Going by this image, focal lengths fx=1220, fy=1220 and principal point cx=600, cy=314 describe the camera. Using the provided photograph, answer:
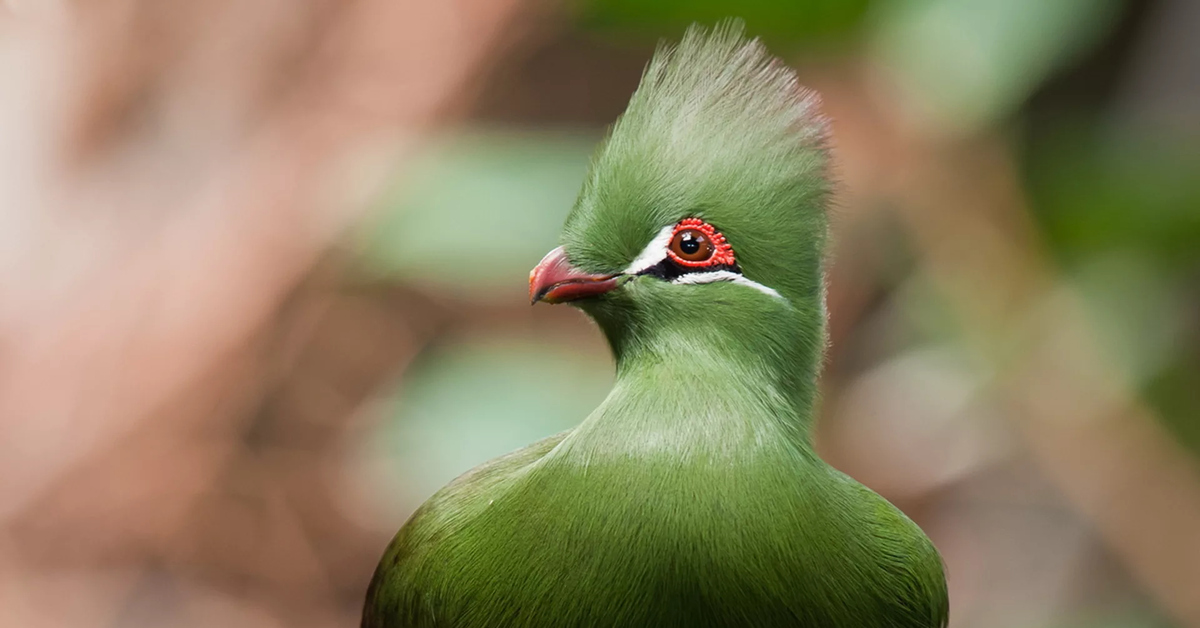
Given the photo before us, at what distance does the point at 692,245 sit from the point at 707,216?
0.04 metres

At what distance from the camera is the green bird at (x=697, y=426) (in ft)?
4.43

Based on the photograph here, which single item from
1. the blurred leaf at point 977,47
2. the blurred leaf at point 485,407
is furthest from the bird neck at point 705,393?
the blurred leaf at point 977,47

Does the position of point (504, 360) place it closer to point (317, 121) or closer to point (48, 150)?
point (317, 121)

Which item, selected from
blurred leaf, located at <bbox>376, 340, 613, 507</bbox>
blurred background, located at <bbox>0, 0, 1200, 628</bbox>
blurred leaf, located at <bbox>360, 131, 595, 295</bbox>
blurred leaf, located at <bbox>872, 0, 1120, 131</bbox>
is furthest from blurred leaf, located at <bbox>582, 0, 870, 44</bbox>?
blurred leaf, located at <bbox>376, 340, 613, 507</bbox>

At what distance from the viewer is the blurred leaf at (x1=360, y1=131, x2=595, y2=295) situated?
2914mm

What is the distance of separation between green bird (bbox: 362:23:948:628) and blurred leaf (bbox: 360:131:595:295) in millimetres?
1353

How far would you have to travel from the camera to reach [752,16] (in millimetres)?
2689

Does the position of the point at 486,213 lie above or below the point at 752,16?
below

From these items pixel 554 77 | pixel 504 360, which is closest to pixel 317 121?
pixel 504 360

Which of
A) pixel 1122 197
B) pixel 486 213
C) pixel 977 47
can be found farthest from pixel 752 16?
pixel 1122 197

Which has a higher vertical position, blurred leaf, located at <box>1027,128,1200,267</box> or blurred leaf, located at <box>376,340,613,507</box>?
blurred leaf, located at <box>1027,128,1200,267</box>

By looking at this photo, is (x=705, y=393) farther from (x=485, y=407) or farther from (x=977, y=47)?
A: (x=977, y=47)

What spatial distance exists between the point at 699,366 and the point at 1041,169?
2.03m

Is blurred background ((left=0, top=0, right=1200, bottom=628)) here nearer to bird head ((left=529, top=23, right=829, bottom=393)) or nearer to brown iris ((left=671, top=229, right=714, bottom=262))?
bird head ((left=529, top=23, right=829, bottom=393))
